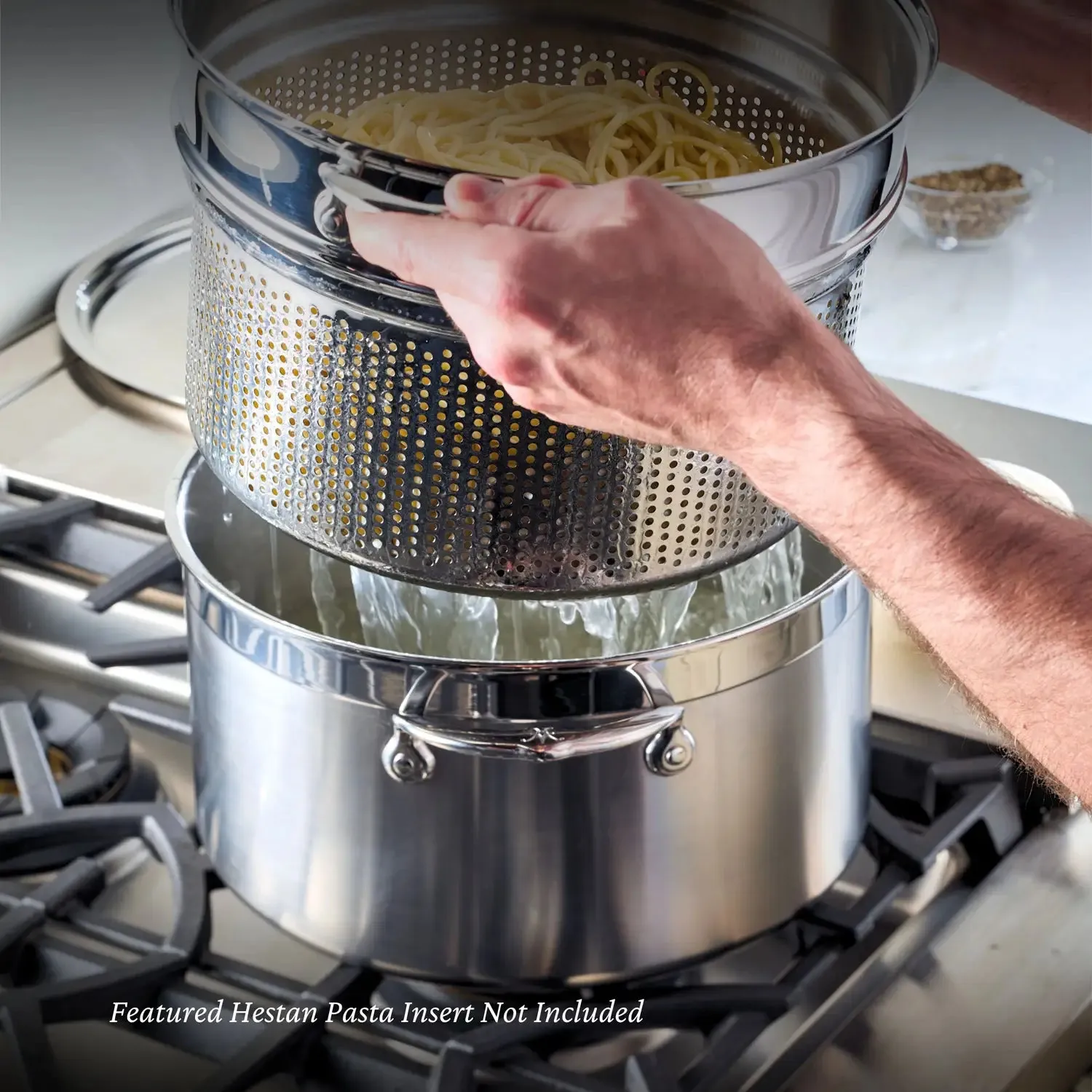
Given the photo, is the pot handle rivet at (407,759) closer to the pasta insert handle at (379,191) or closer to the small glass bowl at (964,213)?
the pasta insert handle at (379,191)

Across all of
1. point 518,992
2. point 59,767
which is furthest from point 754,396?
point 59,767

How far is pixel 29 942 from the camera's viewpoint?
2.32ft

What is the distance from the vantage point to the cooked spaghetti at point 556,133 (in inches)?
23.1

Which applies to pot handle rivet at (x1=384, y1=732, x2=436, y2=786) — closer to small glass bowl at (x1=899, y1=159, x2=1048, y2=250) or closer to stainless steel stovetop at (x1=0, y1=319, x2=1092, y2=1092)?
stainless steel stovetop at (x1=0, y1=319, x2=1092, y2=1092)

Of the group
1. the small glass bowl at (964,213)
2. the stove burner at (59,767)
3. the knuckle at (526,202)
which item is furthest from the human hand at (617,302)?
the small glass bowl at (964,213)

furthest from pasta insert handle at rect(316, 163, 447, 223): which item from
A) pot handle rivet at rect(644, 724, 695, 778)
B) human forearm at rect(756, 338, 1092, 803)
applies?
pot handle rivet at rect(644, 724, 695, 778)

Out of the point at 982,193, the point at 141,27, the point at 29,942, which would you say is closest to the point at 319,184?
the point at 29,942

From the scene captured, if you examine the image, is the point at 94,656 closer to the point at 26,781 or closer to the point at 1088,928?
the point at 26,781

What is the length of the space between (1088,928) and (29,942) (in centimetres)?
49

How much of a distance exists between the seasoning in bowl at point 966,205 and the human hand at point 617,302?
106cm

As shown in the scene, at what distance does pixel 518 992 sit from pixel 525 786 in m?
0.11

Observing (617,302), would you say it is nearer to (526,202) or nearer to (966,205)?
(526,202)

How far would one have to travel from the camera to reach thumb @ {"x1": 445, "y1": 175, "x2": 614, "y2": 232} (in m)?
0.48

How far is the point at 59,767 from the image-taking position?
2.73ft
